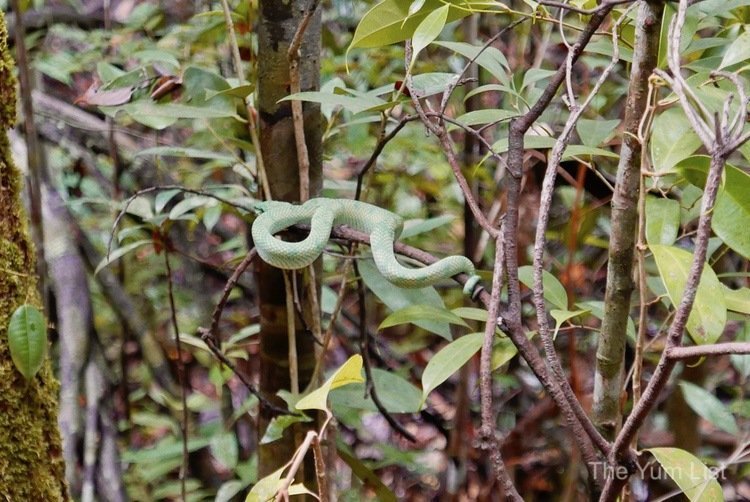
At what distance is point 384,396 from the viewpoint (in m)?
1.41

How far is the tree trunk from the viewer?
3.87 feet

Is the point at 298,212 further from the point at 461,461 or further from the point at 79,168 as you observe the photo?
the point at 79,168

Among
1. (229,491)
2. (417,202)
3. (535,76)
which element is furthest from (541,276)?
(417,202)

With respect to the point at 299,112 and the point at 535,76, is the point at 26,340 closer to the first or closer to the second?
the point at 299,112

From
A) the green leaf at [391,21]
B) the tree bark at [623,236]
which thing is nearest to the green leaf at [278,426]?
the tree bark at [623,236]

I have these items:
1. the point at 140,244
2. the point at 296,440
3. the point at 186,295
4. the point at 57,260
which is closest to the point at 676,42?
the point at 296,440

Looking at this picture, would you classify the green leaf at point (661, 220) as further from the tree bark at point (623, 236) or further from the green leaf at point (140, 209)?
the green leaf at point (140, 209)

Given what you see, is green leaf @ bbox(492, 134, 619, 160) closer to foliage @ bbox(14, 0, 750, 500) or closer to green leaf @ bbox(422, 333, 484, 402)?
foliage @ bbox(14, 0, 750, 500)

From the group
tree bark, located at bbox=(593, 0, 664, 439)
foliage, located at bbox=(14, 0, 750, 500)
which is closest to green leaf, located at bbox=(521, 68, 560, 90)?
foliage, located at bbox=(14, 0, 750, 500)

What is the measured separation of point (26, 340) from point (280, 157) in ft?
1.58

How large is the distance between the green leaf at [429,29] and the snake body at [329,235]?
30 cm

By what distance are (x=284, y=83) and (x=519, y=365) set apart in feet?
5.51

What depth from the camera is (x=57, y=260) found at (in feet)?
6.38

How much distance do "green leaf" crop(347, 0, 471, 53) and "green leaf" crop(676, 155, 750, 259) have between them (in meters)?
0.38
